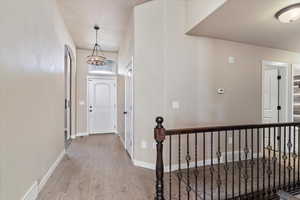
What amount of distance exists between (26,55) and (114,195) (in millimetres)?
2087

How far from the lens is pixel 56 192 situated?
234cm

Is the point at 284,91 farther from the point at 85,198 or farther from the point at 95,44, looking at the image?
the point at 95,44

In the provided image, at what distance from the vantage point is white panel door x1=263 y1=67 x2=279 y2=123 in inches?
173

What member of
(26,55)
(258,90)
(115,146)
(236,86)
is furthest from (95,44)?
(258,90)

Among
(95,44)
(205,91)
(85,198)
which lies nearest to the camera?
A: (85,198)

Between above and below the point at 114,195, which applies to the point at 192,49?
above

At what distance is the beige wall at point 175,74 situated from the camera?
10.4 feet

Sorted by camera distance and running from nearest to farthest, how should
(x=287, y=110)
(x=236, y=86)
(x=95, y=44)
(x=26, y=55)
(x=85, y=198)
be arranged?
(x=26, y=55)
(x=85, y=198)
(x=236, y=86)
(x=287, y=110)
(x=95, y=44)

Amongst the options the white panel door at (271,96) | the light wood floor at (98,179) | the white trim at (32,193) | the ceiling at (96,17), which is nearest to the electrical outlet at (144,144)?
the light wood floor at (98,179)

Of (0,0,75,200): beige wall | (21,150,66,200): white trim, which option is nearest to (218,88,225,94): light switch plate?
(0,0,75,200): beige wall

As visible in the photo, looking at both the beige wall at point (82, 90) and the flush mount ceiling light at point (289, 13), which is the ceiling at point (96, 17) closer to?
the beige wall at point (82, 90)

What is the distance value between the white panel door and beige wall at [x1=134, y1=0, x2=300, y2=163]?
1437 millimetres

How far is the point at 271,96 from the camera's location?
443 centimetres

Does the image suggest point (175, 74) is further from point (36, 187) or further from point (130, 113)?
point (36, 187)
